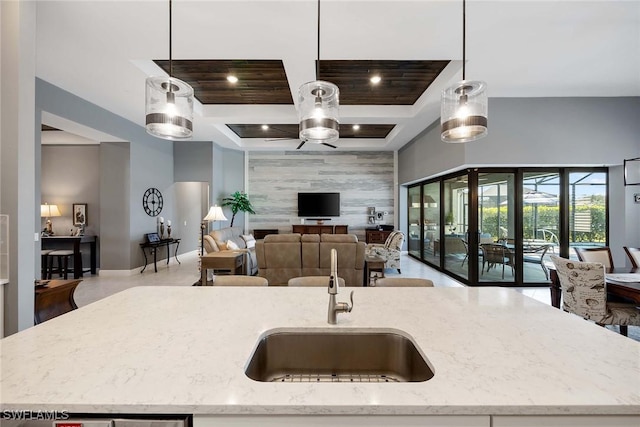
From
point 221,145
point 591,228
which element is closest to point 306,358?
point 591,228

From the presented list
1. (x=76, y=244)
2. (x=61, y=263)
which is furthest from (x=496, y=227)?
(x=61, y=263)

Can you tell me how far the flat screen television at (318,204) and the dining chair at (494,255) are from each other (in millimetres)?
4381

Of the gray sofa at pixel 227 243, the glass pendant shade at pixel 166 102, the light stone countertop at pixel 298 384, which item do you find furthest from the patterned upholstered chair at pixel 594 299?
the gray sofa at pixel 227 243

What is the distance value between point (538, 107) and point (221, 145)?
23.8ft

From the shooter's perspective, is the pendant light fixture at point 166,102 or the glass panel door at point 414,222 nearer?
the pendant light fixture at point 166,102

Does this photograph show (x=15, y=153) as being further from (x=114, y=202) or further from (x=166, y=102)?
(x=114, y=202)

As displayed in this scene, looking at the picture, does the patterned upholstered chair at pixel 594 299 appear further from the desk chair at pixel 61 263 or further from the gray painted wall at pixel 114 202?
the desk chair at pixel 61 263

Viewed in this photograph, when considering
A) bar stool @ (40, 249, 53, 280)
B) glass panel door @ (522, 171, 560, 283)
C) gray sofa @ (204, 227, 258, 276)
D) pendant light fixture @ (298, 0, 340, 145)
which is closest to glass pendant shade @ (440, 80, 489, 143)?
pendant light fixture @ (298, 0, 340, 145)

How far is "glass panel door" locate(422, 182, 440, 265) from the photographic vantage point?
21.3ft

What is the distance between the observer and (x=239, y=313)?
140cm

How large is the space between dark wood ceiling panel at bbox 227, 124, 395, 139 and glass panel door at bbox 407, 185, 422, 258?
6.27 ft

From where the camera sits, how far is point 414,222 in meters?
8.06

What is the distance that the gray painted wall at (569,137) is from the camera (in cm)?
458

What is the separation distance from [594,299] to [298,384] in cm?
333
